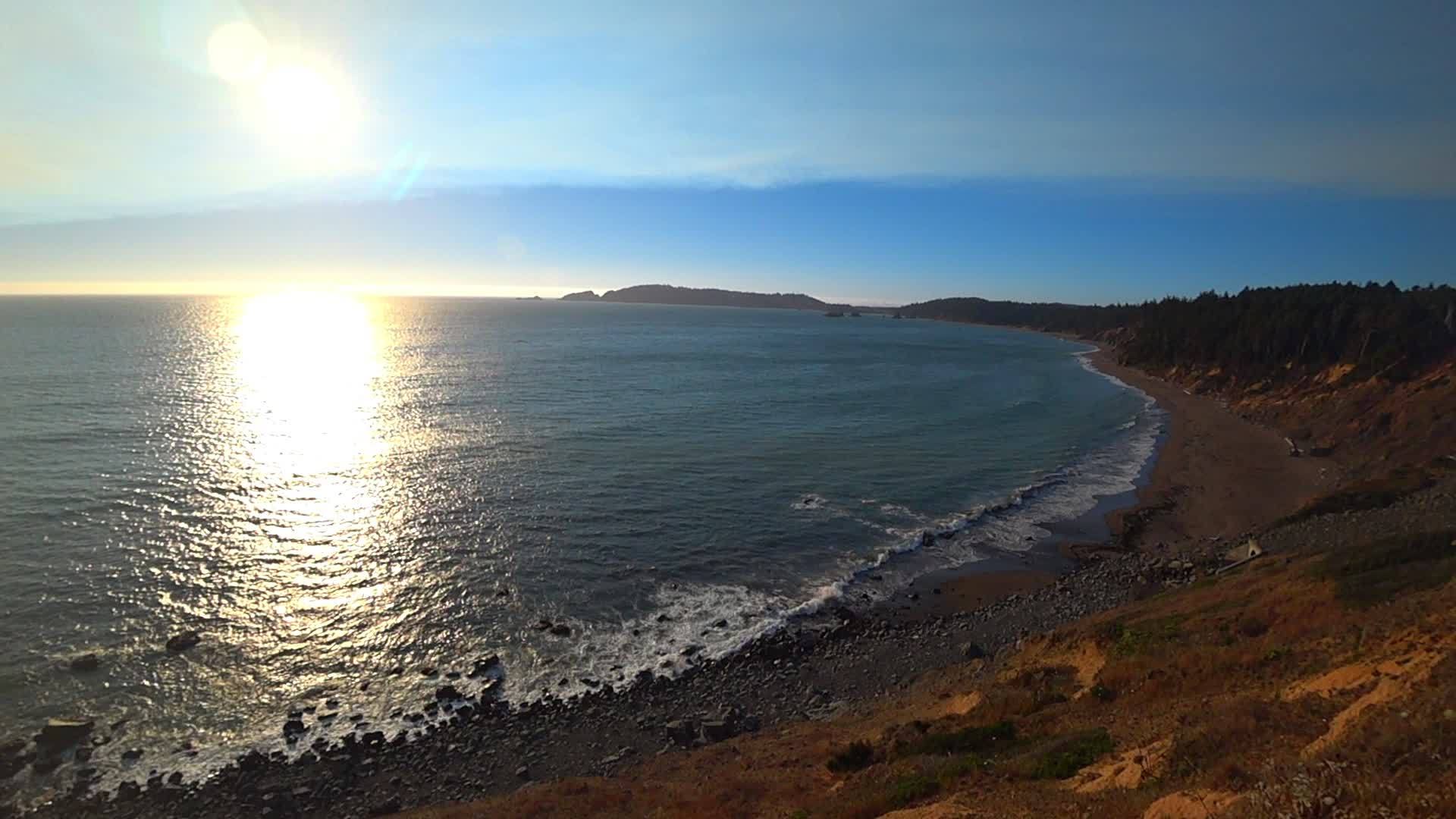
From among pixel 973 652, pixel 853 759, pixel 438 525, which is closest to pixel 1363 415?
pixel 973 652

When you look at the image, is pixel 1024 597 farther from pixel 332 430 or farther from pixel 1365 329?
pixel 1365 329

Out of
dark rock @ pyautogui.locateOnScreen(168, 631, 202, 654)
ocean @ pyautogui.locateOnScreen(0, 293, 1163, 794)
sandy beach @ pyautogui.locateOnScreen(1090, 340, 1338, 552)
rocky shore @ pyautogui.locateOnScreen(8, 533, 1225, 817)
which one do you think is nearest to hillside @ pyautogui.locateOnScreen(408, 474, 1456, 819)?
rocky shore @ pyautogui.locateOnScreen(8, 533, 1225, 817)

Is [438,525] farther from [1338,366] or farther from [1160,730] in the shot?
[1338,366]

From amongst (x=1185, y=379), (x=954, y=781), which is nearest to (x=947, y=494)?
(x=954, y=781)

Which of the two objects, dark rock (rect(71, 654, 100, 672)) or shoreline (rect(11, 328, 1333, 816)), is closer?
shoreline (rect(11, 328, 1333, 816))

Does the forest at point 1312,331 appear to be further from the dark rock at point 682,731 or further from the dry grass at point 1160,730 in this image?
the dark rock at point 682,731

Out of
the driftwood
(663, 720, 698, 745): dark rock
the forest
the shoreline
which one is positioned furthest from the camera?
the forest

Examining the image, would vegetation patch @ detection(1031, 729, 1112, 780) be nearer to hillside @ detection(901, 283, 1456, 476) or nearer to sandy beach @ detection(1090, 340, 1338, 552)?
sandy beach @ detection(1090, 340, 1338, 552)
